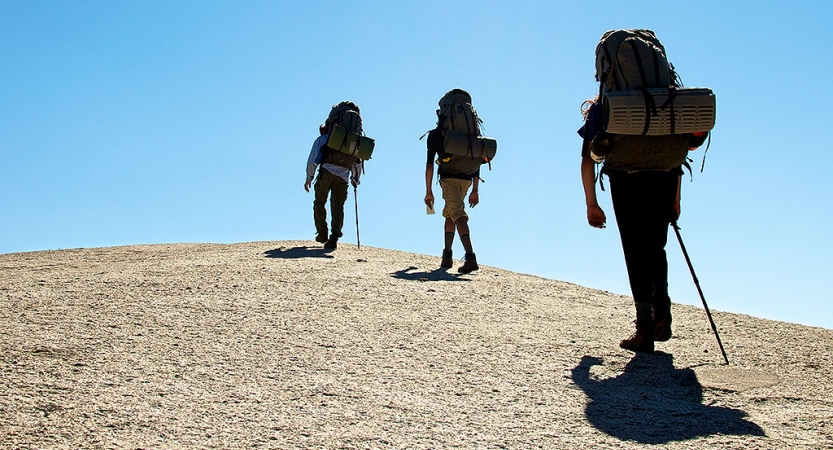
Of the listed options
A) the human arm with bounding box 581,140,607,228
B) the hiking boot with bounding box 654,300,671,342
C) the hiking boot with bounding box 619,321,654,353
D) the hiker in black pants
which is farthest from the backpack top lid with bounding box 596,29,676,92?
the hiking boot with bounding box 619,321,654,353

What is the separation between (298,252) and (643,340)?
7.10 meters

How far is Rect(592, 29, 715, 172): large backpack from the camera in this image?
5.27 meters

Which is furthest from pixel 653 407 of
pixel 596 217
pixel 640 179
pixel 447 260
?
pixel 447 260

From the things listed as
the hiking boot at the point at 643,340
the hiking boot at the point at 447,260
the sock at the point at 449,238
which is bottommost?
the hiking boot at the point at 643,340

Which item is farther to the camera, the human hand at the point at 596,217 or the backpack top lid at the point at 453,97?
the backpack top lid at the point at 453,97

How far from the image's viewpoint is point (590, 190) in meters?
5.74

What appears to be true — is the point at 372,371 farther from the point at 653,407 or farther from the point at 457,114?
the point at 457,114

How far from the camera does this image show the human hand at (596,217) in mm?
5691

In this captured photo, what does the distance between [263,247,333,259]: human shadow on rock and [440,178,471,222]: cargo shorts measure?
76.8 inches

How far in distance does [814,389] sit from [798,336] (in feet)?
7.03

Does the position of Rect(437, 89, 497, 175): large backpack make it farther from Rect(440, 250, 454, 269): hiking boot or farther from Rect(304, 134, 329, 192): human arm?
Rect(304, 134, 329, 192): human arm

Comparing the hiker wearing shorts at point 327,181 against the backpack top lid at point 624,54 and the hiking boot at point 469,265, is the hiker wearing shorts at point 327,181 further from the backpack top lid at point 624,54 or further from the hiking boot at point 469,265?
the backpack top lid at point 624,54

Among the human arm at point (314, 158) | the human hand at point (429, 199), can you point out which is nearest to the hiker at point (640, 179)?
the human hand at point (429, 199)

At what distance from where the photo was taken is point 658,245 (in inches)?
225
